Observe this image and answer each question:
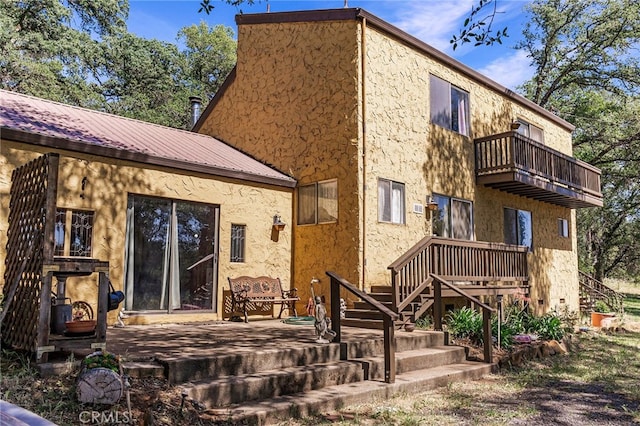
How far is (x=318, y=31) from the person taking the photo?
37.8ft

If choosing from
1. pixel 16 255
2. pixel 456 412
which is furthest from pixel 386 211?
pixel 16 255

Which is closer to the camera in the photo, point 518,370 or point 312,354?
point 312,354

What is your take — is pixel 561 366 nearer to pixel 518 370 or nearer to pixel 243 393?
pixel 518 370

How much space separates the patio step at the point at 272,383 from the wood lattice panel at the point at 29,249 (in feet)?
5.69

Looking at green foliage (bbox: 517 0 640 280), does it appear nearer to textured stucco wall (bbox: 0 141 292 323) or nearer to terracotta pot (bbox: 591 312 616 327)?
terracotta pot (bbox: 591 312 616 327)

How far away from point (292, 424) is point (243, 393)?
2.03 feet

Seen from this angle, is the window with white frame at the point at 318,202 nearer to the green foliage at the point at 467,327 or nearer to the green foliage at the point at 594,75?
the green foliage at the point at 467,327

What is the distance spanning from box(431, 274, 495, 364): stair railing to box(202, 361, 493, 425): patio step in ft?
1.72

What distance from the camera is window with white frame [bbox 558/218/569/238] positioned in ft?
56.9

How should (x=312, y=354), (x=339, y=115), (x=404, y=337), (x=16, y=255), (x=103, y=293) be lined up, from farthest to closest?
(x=339, y=115) → (x=404, y=337) → (x=312, y=354) → (x=16, y=255) → (x=103, y=293)

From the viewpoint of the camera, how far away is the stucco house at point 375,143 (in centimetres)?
1048

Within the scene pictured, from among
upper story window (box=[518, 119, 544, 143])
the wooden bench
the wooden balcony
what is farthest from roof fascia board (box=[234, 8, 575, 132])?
the wooden bench

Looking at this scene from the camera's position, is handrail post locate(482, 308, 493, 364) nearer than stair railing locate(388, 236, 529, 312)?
Yes

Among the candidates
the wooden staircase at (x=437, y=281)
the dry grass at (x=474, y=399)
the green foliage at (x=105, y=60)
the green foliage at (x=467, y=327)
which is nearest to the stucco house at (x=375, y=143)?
the wooden staircase at (x=437, y=281)
